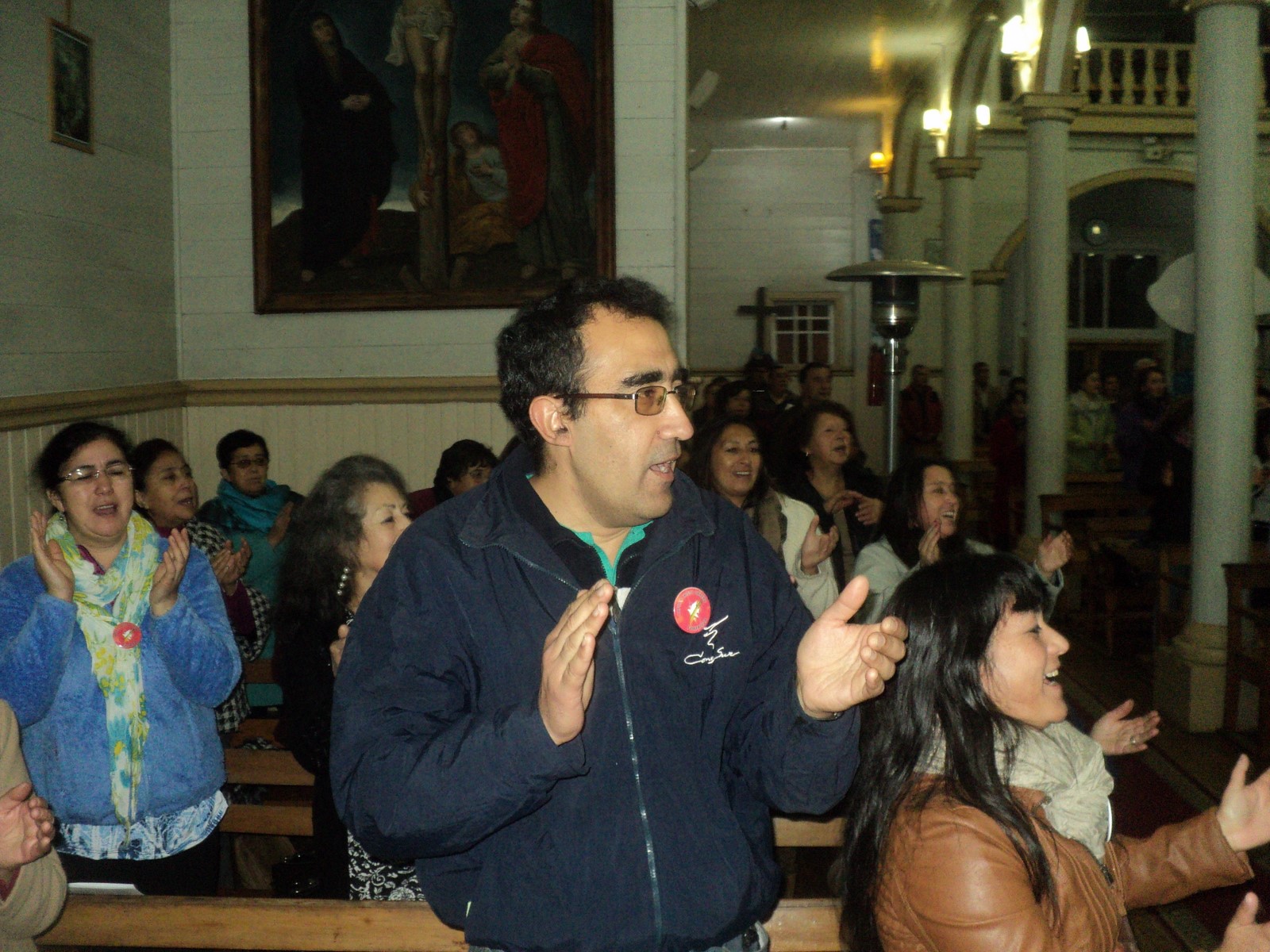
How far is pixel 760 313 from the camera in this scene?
1706cm

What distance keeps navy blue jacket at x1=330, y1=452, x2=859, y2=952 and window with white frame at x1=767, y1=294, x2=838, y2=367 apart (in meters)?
15.8

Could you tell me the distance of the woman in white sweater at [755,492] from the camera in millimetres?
4383

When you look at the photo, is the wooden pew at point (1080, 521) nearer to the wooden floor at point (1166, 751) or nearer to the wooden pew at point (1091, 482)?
the wooden floor at point (1166, 751)

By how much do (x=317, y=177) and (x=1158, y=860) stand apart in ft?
18.5

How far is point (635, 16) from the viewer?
6.42 metres

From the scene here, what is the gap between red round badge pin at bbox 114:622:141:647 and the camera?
2.79 metres

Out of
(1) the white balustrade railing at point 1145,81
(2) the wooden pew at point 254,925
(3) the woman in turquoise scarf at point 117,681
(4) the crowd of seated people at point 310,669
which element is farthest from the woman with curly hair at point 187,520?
(1) the white balustrade railing at point 1145,81

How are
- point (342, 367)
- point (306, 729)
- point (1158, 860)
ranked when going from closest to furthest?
point (1158, 860) → point (306, 729) → point (342, 367)

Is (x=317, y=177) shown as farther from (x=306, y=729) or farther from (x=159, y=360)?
(x=306, y=729)

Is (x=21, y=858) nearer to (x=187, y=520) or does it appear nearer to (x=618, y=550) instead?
(x=618, y=550)

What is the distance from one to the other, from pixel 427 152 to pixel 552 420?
5044 mm

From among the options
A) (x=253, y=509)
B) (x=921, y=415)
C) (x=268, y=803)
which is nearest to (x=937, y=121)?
(x=921, y=415)

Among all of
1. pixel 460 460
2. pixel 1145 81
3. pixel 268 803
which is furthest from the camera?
pixel 1145 81

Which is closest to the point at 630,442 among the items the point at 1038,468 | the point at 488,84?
the point at 488,84
